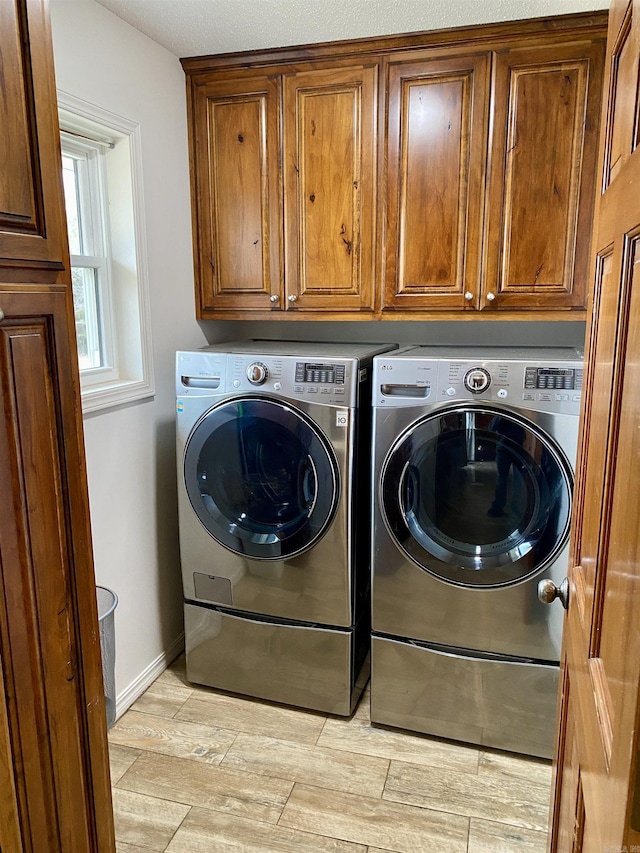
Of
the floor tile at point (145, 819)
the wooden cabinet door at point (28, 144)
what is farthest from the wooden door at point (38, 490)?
the floor tile at point (145, 819)

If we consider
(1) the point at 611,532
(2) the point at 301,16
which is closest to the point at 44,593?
(1) the point at 611,532

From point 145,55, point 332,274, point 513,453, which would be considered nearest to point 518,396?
point 513,453

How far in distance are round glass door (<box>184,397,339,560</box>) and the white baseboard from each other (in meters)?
0.65

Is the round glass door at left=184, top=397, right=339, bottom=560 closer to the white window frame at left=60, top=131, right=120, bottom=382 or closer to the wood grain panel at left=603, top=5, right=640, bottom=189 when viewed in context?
the white window frame at left=60, top=131, right=120, bottom=382

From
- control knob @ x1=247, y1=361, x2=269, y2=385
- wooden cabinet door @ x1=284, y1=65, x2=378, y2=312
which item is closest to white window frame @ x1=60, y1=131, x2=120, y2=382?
control knob @ x1=247, y1=361, x2=269, y2=385

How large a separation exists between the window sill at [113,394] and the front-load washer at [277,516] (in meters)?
0.16

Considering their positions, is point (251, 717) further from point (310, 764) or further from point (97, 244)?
point (97, 244)

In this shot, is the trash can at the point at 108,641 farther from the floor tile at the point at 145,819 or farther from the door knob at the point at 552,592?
the door knob at the point at 552,592

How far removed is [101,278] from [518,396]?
1484 mm

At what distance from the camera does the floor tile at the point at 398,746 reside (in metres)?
2.06

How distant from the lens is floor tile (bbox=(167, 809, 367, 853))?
A: 1705 millimetres

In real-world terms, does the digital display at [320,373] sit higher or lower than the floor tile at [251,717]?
higher

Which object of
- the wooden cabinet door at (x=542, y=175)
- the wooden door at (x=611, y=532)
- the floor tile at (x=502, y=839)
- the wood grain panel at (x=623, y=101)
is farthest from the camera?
the wooden cabinet door at (x=542, y=175)

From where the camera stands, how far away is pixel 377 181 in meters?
2.26
